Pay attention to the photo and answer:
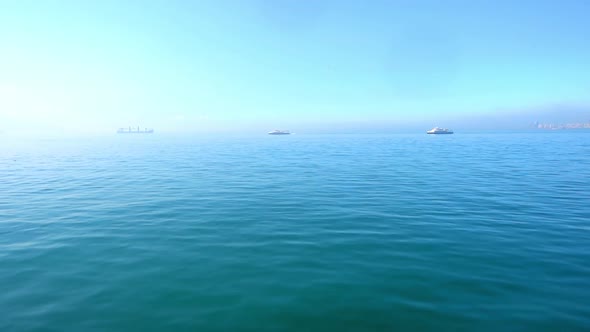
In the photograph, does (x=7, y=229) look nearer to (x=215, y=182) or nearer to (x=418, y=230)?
(x=215, y=182)

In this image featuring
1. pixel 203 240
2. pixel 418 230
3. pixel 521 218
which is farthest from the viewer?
pixel 521 218

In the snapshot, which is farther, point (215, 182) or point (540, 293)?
point (215, 182)

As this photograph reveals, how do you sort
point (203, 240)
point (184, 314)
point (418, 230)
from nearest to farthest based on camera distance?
1. point (184, 314)
2. point (203, 240)
3. point (418, 230)

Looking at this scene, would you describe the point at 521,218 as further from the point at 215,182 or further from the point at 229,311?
the point at 215,182

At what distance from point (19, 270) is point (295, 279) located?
22.8ft

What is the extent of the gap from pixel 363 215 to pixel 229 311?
308 inches

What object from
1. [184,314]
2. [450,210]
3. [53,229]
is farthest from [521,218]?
[53,229]

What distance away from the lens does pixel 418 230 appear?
10.6 m

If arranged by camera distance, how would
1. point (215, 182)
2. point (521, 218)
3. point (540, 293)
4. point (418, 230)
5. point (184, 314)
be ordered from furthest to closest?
point (215, 182), point (521, 218), point (418, 230), point (540, 293), point (184, 314)

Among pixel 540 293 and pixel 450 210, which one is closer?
pixel 540 293

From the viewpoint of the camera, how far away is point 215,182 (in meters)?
20.8

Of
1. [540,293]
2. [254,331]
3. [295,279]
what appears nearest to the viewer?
[254,331]

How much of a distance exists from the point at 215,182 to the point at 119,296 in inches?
572

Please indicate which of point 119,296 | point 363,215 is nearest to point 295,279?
point 119,296
